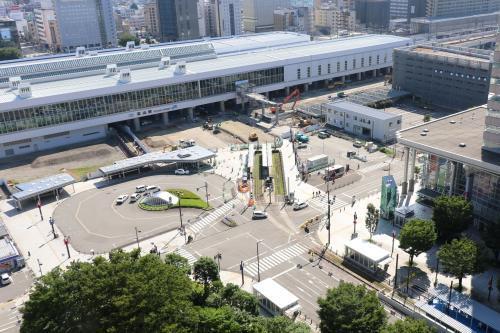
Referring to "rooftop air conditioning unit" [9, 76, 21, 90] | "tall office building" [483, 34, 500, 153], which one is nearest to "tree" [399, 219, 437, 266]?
"tall office building" [483, 34, 500, 153]

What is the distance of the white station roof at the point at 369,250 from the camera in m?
54.2

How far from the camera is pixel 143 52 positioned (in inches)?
4884

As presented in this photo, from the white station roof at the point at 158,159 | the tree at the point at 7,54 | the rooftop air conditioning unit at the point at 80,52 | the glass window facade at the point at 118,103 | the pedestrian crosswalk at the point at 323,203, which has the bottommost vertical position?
the pedestrian crosswalk at the point at 323,203

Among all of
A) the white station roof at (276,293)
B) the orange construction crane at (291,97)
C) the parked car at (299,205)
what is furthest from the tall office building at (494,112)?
the orange construction crane at (291,97)

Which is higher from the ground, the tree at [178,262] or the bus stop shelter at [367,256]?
the tree at [178,262]

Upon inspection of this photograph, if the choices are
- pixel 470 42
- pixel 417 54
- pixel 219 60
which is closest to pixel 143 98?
pixel 219 60

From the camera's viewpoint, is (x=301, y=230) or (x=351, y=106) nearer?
(x=301, y=230)

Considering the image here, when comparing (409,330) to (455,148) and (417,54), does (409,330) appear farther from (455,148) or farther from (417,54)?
(417,54)

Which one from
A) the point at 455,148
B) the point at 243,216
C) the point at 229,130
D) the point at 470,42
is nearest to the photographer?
the point at 455,148

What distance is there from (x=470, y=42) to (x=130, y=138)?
444 feet

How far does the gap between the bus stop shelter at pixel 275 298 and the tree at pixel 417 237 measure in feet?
45.7

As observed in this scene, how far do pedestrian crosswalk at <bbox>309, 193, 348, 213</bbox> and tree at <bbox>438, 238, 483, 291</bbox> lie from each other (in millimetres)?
22926

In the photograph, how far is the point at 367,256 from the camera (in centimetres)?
5428

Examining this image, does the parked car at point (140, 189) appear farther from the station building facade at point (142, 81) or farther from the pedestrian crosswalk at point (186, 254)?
the station building facade at point (142, 81)
